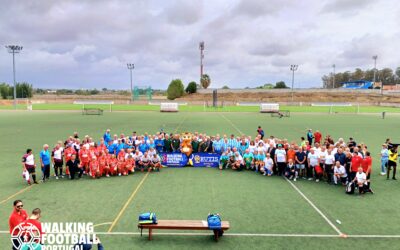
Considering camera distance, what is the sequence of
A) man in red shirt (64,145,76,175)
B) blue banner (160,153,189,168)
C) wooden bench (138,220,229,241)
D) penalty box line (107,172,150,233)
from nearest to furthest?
wooden bench (138,220,229,241)
penalty box line (107,172,150,233)
man in red shirt (64,145,76,175)
blue banner (160,153,189,168)

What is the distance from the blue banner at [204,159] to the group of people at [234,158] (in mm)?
444

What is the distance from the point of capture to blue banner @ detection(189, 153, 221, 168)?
1783 cm

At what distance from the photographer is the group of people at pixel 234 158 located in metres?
14.2

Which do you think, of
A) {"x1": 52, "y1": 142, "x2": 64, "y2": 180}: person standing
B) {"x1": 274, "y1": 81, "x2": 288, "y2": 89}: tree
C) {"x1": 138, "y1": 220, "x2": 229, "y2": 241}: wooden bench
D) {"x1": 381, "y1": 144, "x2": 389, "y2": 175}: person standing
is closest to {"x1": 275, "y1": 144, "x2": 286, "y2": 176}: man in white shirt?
{"x1": 381, "y1": 144, "x2": 389, "y2": 175}: person standing

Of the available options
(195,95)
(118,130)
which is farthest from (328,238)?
(195,95)

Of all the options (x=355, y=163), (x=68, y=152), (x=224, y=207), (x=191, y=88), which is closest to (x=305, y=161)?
(x=355, y=163)

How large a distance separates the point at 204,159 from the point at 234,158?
1766 mm

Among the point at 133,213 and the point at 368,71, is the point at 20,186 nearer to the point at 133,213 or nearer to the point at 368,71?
the point at 133,213

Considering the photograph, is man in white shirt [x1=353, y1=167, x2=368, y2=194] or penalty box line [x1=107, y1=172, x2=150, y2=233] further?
Answer: man in white shirt [x1=353, y1=167, x2=368, y2=194]

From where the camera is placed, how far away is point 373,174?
1636cm

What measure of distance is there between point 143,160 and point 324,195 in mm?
9049

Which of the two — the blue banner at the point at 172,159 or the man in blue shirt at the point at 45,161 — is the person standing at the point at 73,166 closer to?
the man in blue shirt at the point at 45,161

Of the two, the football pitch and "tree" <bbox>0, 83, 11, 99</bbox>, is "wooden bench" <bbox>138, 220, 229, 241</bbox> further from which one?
"tree" <bbox>0, 83, 11, 99</bbox>

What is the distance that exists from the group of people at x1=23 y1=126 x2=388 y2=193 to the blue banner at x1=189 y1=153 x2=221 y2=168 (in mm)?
444
